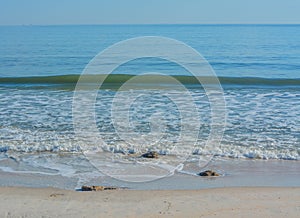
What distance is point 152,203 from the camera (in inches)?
232

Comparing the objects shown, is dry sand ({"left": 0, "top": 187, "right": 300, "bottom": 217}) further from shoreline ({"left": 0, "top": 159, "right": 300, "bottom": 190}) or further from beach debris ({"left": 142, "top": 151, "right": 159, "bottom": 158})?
beach debris ({"left": 142, "top": 151, "right": 159, "bottom": 158})

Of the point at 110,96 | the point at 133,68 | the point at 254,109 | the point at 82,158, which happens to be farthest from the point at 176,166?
Result: the point at 133,68

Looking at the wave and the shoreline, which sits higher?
the wave

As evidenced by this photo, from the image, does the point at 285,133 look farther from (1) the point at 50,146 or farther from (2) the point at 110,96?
(2) the point at 110,96

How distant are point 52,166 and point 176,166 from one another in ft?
6.62

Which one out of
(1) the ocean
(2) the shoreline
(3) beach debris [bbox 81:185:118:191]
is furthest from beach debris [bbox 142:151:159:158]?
(3) beach debris [bbox 81:185:118:191]

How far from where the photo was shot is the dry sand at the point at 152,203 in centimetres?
549

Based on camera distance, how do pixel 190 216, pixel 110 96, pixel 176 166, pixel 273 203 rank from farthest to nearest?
pixel 110 96, pixel 176 166, pixel 273 203, pixel 190 216

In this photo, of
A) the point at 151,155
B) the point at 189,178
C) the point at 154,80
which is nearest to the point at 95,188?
the point at 189,178

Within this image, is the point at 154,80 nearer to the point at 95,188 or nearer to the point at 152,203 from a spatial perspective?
the point at 95,188

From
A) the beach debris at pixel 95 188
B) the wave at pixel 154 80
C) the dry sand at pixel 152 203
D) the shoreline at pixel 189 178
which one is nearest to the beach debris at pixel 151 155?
the shoreline at pixel 189 178

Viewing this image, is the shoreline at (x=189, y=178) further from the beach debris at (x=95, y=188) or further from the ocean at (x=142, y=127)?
the beach debris at (x=95, y=188)

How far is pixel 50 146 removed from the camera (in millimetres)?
9062

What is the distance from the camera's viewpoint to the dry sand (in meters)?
5.49
